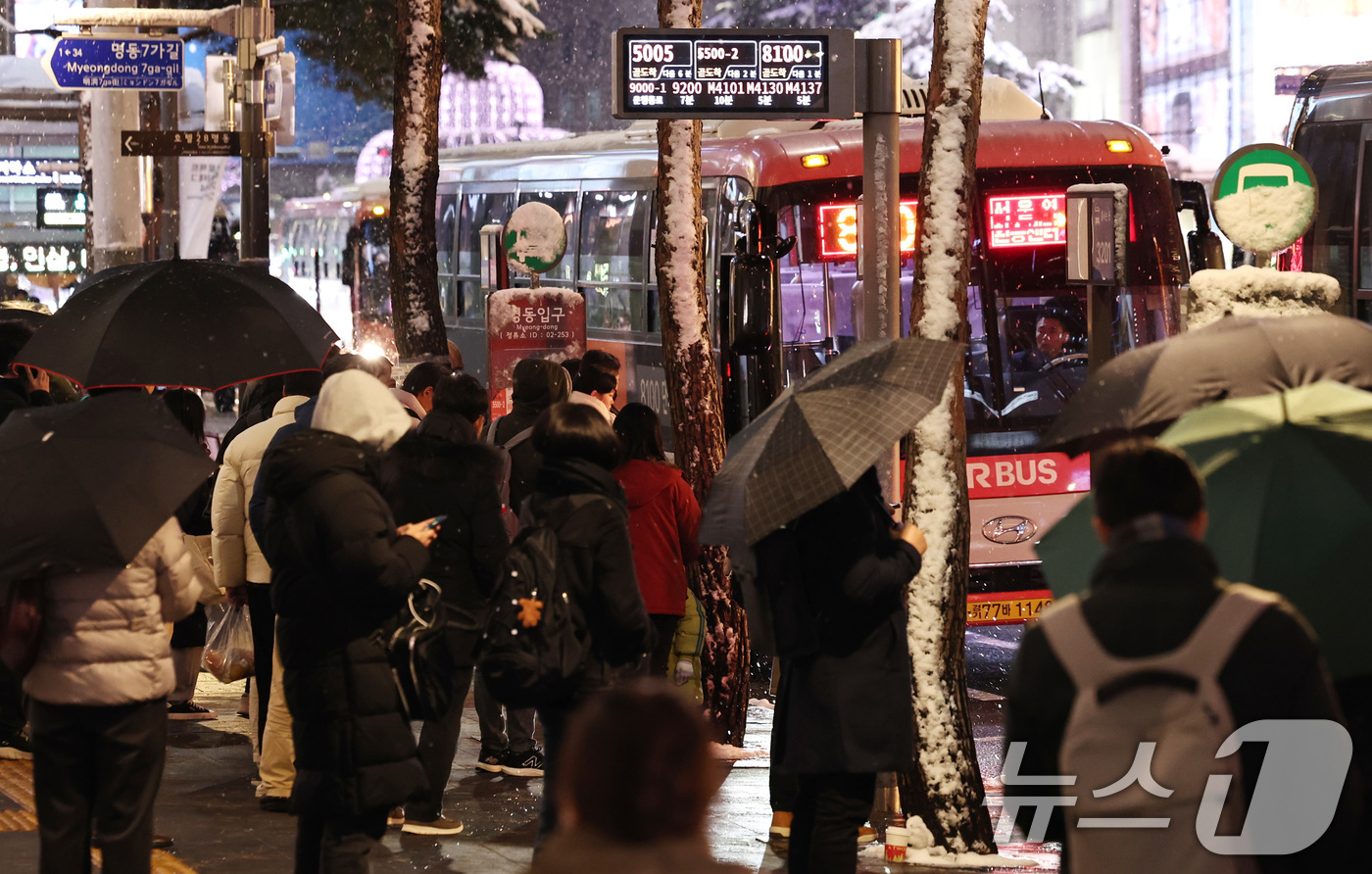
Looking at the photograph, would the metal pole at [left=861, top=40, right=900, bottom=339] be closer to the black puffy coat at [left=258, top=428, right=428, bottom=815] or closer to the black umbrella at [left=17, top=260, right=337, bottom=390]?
the black umbrella at [left=17, top=260, right=337, bottom=390]

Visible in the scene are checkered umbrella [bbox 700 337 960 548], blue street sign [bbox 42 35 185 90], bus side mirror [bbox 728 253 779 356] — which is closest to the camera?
checkered umbrella [bbox 700 337 960 548]

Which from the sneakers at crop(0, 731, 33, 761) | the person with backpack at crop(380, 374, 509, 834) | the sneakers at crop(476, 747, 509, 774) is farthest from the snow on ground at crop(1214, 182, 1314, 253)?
the sneakers at crop(0, 731, 33, 761)

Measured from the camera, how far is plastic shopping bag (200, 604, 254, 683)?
28.7 feet

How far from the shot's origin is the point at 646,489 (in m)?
7.46

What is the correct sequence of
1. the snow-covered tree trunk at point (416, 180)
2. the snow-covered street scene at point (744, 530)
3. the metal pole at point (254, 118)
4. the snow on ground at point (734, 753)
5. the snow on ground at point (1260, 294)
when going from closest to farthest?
1. the snow-covered street scene at point (744, 530)
2. the snow on ground at point (1260, 294)
3. the snow on ground at point (734, 753)
4. the snow-covered tree trunk at point (416, 180)
5. the metal pole at point (254, 118)

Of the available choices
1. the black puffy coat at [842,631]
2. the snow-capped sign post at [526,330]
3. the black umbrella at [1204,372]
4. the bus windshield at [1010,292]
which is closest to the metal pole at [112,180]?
Answer: the snow-capped sign post at [526,330]

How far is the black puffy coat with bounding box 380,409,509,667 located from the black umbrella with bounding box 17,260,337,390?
0.57m

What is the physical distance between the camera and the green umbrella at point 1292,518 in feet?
12.5

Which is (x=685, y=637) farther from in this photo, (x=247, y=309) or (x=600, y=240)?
(x=600, y=240)

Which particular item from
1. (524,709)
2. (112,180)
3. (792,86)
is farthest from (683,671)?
(112,180)

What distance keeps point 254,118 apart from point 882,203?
8370 millimetres

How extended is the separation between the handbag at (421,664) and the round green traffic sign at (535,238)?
27.3 feet

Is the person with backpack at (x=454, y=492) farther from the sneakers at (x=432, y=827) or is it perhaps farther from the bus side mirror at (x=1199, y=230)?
the bus side mirror at (x=1199, y=230)

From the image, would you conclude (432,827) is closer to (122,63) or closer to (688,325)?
(688,325)
